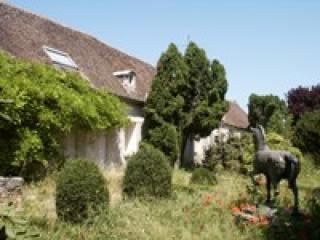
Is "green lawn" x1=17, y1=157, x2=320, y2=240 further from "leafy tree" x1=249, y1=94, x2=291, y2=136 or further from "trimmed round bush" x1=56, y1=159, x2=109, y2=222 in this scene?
"leafy tree" x1=249, y1=94, x2=291, y2=136

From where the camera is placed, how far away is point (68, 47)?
1705cm

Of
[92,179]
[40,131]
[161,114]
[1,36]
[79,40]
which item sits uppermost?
[79,40]

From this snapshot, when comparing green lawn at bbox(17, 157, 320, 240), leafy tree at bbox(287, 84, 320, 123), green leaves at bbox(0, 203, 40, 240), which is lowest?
green lawn at bbox(17, 157, 320, 240)

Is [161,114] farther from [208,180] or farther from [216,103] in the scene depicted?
[208,180]

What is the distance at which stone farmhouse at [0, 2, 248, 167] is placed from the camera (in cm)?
1399

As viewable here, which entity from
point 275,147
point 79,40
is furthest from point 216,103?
point 79,40

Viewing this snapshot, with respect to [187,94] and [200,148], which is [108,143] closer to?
[187,94]

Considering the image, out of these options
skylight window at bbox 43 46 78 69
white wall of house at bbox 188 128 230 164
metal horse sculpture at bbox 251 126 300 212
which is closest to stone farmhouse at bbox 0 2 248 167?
skylight window at bbox 43 46 78 69

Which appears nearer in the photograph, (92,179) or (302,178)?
(92,179)

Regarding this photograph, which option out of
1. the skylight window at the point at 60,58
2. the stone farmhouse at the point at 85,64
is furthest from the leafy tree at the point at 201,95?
the skylight window at the point at 60,58

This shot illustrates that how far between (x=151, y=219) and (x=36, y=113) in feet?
15.8

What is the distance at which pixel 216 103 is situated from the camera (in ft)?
59.7

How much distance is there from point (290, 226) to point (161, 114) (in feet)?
34.1

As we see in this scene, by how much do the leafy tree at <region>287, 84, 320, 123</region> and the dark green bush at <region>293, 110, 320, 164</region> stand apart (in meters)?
10.7
